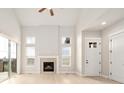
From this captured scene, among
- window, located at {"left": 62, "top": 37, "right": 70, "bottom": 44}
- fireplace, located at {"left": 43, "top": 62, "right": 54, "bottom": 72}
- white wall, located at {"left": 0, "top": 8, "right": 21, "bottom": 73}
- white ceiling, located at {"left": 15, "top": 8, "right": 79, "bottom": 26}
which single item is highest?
white ceiling, located at {"left": 15, "top": 8, "right": 79, "bottom": 26}

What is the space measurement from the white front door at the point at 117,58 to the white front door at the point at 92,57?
1.46 m

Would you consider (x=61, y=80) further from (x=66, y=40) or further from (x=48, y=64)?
(x=66, y=40)

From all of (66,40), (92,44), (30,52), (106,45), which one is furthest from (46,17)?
(106,45)

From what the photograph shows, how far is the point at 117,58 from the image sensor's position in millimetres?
7359

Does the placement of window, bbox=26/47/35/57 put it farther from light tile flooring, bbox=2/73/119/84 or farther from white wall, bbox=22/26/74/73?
light tile flooring, bbox=2/73/119/84

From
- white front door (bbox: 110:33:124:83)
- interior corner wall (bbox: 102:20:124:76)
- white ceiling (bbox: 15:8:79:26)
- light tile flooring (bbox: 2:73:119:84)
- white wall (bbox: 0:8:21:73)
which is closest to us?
white front door (bbox: 110:33:124:83)

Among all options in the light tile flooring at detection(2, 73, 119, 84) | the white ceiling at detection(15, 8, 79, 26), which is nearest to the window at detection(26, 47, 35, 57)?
the white ceiling at detection(15, 8, 79, 26)

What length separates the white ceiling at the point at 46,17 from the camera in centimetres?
1000

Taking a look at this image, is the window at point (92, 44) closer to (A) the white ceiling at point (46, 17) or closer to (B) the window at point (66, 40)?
(A) the white ceiling at point (46, 17)

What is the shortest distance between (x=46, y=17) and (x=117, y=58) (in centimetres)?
509

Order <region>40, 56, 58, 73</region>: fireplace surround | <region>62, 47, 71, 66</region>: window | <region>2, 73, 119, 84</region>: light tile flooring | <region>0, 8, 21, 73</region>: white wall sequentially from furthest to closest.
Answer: <region>62, 47, 71, 66</region>: window < <region>40, 56, 58, 73</region>: fireplace surround < <region>0, 8, 21, 73</region>: white wall < <region>2, 73, 119, 84</region>: light tile flooring

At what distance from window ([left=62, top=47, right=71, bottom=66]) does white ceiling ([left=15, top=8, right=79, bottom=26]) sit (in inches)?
65.1

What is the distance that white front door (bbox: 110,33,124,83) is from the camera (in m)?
6.93

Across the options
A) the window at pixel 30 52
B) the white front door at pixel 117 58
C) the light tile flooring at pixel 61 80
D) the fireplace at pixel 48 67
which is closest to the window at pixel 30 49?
the window at pixel 30 52
